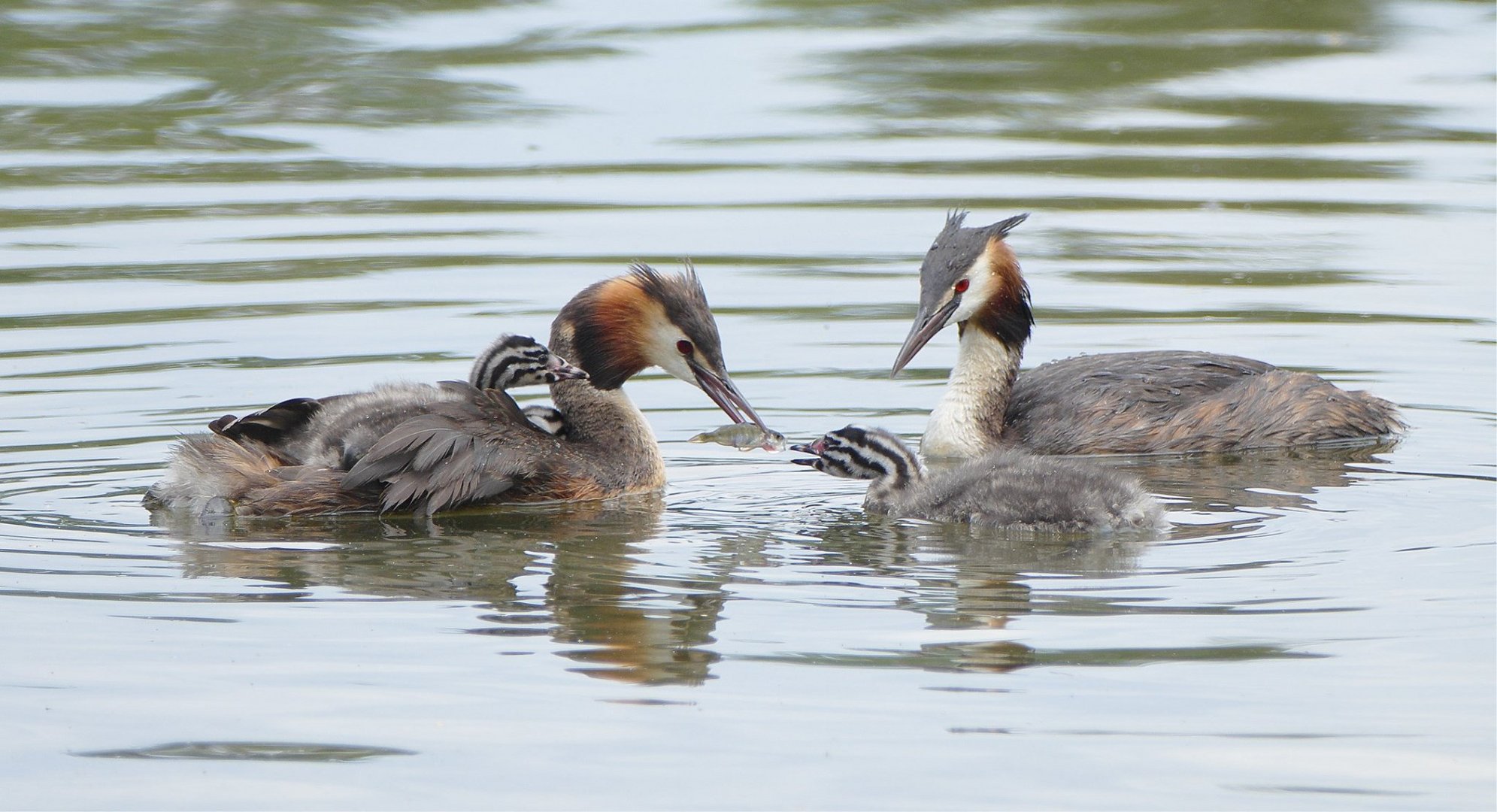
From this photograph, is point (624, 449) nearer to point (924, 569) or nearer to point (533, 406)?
point (533, 406)

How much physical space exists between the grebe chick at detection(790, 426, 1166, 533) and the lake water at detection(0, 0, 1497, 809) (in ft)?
0.43

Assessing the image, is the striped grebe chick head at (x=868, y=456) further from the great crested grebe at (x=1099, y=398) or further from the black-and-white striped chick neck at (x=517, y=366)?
the great crested grebe at (x=1099, y=398)

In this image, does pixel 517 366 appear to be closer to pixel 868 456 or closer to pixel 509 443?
pixel 509 443

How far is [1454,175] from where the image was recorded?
554 inches

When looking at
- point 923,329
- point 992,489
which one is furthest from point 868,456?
point 923,329

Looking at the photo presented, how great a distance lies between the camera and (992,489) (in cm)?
755

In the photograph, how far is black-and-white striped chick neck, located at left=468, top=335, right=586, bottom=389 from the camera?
8180mm

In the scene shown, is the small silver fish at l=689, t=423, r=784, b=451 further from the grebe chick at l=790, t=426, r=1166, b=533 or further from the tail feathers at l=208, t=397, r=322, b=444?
the tail feathers at l=208, t=397, r=322, b=444

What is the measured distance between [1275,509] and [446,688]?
10.9ft

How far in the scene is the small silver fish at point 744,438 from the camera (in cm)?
837

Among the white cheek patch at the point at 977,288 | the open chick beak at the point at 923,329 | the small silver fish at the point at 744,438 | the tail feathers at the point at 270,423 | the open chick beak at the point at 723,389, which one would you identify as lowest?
the small silver fish at the point at 744,438

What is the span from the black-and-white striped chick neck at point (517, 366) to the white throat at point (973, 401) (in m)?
1.76

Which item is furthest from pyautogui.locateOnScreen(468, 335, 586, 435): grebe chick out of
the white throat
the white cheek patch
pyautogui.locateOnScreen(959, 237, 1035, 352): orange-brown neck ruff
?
pyautogui.locateOnScreen(959, 237, 1035, 352): orange-brown neck ruff

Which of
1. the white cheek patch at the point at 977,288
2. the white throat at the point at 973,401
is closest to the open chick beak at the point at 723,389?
the white throat at the point at 973,401
